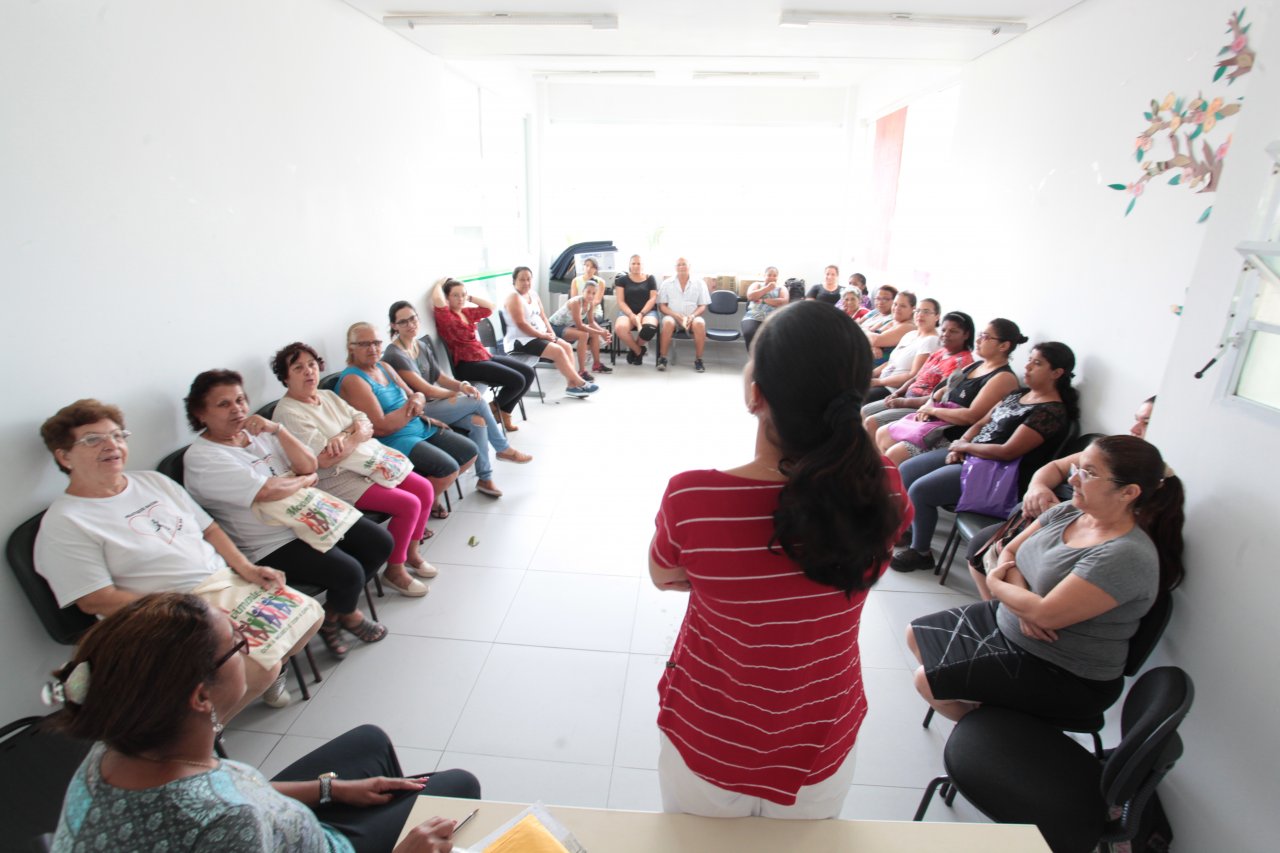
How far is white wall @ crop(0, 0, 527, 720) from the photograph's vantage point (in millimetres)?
1920

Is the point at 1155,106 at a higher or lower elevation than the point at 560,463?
higher

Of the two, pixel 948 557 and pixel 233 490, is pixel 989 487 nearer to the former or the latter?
pixel 948 557

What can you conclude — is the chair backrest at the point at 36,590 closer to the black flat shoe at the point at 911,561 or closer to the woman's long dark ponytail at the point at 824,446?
the woman's long dark ponytail at the point at 824,446

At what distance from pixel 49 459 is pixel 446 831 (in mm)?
1917

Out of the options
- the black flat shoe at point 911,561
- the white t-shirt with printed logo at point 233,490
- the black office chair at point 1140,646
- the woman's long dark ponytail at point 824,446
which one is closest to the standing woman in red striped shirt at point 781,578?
the woman's long dark ponytail at point 824,446

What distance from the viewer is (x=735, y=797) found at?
1149 mm

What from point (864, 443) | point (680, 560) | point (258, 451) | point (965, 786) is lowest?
point (965, 786)

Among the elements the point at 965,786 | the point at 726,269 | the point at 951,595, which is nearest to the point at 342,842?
the point at 965,786

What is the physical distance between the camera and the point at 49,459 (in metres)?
2.00

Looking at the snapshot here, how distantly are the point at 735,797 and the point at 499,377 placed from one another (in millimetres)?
4164

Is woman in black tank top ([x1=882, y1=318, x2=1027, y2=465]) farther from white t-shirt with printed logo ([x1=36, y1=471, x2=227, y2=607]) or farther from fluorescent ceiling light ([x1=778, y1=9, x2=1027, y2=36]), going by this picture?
white t-shirt with printed logo ([x1=36, y1=471, x2=227, y2=607])

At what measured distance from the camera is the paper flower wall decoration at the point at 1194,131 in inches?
93.8

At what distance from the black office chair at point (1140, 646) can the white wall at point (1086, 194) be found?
1.32 meters

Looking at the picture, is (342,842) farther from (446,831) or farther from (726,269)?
(726,269)
